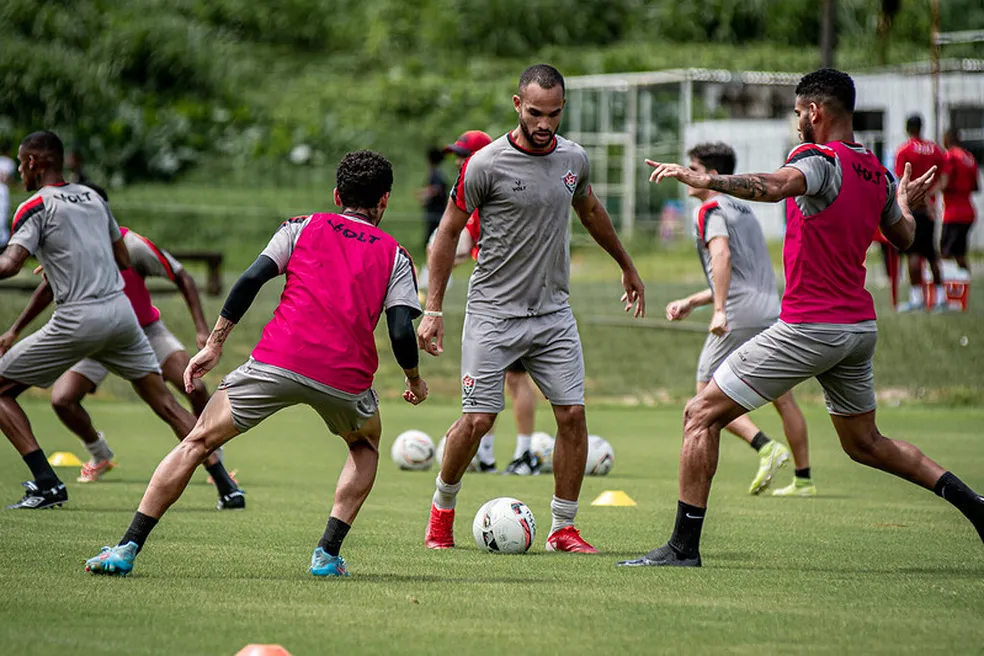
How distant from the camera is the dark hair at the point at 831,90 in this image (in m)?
7.41

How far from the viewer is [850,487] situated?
37.1 feet

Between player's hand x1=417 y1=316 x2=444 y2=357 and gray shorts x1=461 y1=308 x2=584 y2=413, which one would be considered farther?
gray shorts x1=461 y1=308 x2=584 y2=413

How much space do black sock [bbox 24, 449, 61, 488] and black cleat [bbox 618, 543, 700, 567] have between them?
4.03 metres

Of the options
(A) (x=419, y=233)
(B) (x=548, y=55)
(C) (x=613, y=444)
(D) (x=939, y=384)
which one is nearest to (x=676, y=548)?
(C) (x=613, y=444)

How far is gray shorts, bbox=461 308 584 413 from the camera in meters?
8.05

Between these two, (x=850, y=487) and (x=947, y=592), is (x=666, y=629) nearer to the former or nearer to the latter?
(x=947, y=592)

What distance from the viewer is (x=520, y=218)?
7934 mm

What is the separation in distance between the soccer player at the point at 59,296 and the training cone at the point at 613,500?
326cm

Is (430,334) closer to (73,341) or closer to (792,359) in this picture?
(792,359)

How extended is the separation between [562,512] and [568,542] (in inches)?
7.0

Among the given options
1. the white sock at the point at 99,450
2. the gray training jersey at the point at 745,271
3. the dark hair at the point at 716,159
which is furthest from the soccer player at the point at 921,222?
the white sock at the point at 99,450

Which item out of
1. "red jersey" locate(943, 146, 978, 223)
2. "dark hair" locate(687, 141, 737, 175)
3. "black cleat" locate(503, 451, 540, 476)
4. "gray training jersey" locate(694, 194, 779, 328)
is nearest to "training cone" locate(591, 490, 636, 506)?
"gray training jersey" locate(694, 194, 779, 328)

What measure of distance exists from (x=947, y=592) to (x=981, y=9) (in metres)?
41.2

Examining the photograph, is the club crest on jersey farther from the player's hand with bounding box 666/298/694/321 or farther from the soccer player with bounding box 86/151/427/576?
the player's hand with bounding box 666/298/694/321
